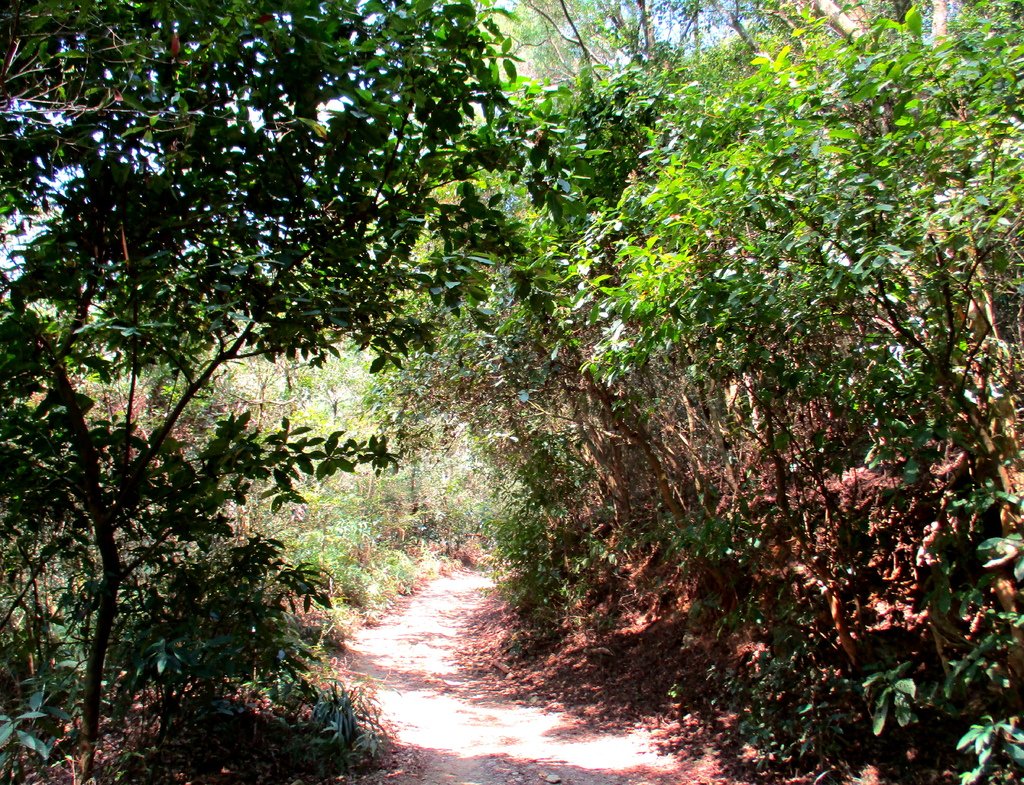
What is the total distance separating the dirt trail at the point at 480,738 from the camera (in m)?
5.45

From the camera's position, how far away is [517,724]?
720 centimetres

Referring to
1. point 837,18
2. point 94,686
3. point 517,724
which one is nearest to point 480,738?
point 517,724

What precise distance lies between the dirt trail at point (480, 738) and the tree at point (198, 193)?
3900 mm

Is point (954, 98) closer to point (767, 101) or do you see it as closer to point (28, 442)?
point (767, 101)

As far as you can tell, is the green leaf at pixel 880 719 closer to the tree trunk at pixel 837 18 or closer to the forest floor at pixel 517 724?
the forest floor at pixel 517 724

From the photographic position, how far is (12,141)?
2.36 m

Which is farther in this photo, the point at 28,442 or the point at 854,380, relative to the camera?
the point at 854,380

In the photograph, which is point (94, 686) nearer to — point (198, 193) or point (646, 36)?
point (198, 193)

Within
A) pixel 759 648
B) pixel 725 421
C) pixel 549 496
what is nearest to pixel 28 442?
pixel 725 421

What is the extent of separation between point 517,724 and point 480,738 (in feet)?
2.10

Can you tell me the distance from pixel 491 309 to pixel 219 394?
12.7 feet

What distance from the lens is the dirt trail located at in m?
5.45

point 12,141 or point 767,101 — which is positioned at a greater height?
point 767,101

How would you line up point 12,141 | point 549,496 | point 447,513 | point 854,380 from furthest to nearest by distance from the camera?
point 447,513 < point 549,496 < point 854,380 < point 12,141
